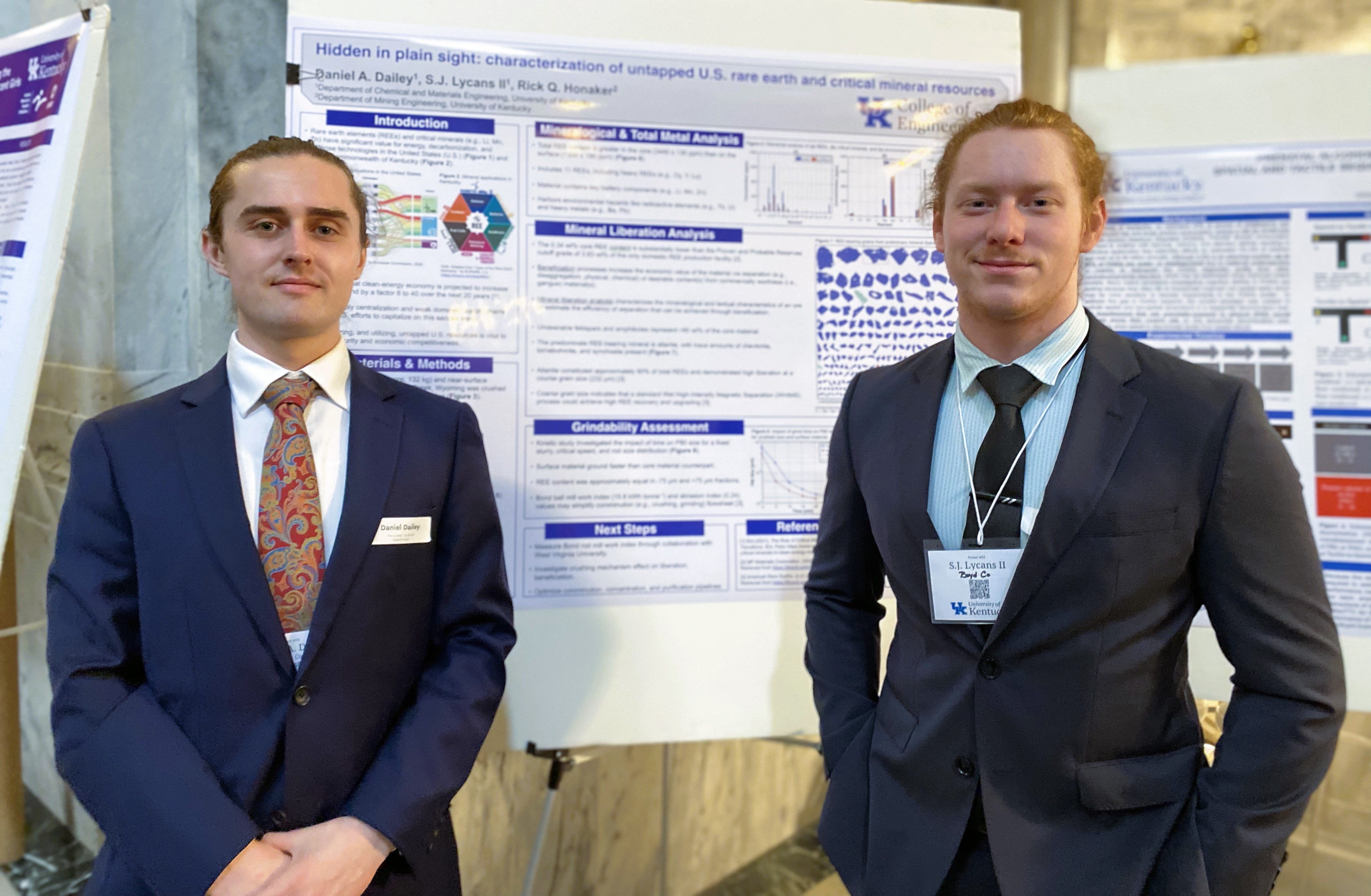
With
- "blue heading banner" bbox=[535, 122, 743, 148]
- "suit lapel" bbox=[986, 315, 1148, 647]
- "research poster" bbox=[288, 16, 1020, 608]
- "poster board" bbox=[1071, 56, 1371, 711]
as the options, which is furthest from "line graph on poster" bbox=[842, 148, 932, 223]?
"suit lapel" bbox=[986, 315, 1148, 647]

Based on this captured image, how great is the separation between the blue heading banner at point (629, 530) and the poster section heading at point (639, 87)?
0.85 metres

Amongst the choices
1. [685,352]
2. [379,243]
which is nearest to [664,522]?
[685,352]

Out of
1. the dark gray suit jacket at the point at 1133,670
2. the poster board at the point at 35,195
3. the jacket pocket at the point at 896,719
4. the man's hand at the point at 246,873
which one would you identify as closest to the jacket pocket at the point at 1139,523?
the dark gray suit jacket at the point at 1133,670

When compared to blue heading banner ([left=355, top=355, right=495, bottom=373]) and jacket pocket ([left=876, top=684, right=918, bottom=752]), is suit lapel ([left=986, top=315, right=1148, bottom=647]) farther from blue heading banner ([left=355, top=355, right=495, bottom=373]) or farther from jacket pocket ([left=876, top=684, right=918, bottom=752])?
blue heading banner ([left=355, top=355, right=495, bottom=373])

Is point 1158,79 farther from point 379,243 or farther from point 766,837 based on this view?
point 766,837

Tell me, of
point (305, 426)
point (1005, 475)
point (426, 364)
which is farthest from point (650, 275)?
point (1005, 475)

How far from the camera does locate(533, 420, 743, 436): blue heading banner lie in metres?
1.98

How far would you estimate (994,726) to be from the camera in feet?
4.08

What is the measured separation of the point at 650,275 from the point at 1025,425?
99cm

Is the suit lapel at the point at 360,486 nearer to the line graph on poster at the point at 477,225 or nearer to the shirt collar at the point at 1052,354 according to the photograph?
the line graph on poster at the point at 477,225

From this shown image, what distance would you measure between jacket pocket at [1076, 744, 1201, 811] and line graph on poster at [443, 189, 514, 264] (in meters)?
1.48

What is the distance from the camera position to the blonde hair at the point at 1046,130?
131cm

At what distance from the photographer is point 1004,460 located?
130 centimetres

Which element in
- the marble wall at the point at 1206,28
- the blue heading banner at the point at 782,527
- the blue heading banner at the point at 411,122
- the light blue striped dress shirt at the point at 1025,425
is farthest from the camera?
the marble wall at the point at 1206,28
